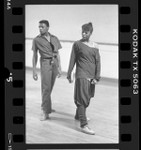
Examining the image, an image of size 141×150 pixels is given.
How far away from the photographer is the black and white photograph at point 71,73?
386 cm

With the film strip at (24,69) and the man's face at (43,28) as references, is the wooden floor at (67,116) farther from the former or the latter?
the man's face at (43,28)

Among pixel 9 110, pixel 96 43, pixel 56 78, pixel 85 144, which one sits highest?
pixel 96 43

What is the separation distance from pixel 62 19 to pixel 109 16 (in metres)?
0.39

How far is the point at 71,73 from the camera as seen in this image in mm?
3977

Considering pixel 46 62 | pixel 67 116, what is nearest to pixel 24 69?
pixel 46 62

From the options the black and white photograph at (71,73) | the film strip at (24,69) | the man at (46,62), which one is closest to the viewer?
the film strip at (24,69)

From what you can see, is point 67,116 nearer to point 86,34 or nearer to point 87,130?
point 87,130

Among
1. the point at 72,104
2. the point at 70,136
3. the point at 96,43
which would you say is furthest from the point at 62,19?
the point at 70,136

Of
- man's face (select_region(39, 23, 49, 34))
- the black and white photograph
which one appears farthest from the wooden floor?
man's face (select_region(39, 23, 49, 34))

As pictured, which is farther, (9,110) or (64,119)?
(64,119)

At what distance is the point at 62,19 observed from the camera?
393 centimetres

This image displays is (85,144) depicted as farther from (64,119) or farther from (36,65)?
(36,65)

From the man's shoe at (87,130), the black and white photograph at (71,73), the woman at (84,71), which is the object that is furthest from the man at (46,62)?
the man's shoe at (87,130)

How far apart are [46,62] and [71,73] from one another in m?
0.23
